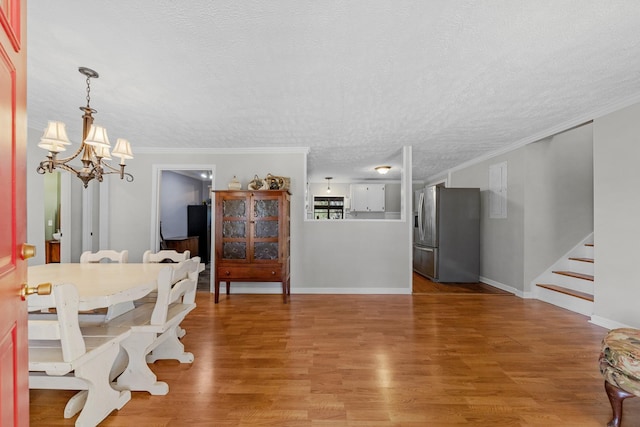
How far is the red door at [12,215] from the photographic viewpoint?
2.10ft

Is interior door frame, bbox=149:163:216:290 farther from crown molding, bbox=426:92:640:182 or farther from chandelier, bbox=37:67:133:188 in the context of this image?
crown molding, bbox=426:92:640:182

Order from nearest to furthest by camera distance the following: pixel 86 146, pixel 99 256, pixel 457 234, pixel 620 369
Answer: pixel 620 369 < pixel 86 146 < pixel 99 256 < pixel 457 234

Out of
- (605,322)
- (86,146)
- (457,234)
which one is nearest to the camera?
(86,146)

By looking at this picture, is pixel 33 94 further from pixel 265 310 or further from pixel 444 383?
pixel 444 383

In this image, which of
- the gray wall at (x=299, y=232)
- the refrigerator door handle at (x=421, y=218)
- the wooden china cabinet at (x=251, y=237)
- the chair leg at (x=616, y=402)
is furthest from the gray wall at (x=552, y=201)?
the wooden china cabinet at (x=251, y=237)

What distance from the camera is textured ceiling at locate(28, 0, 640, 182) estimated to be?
1577mm

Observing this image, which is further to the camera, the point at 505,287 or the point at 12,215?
the point at 505,287

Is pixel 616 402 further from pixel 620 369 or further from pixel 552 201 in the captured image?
pixel 552 201

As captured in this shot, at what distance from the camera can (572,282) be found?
3.71m

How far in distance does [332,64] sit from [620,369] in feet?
8.21

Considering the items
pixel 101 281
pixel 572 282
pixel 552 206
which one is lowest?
pixel 572 282

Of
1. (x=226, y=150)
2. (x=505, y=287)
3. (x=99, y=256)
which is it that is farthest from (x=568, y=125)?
(x=99, y=256)

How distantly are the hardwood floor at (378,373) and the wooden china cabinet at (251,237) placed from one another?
577mm

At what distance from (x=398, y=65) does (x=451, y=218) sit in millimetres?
3656
